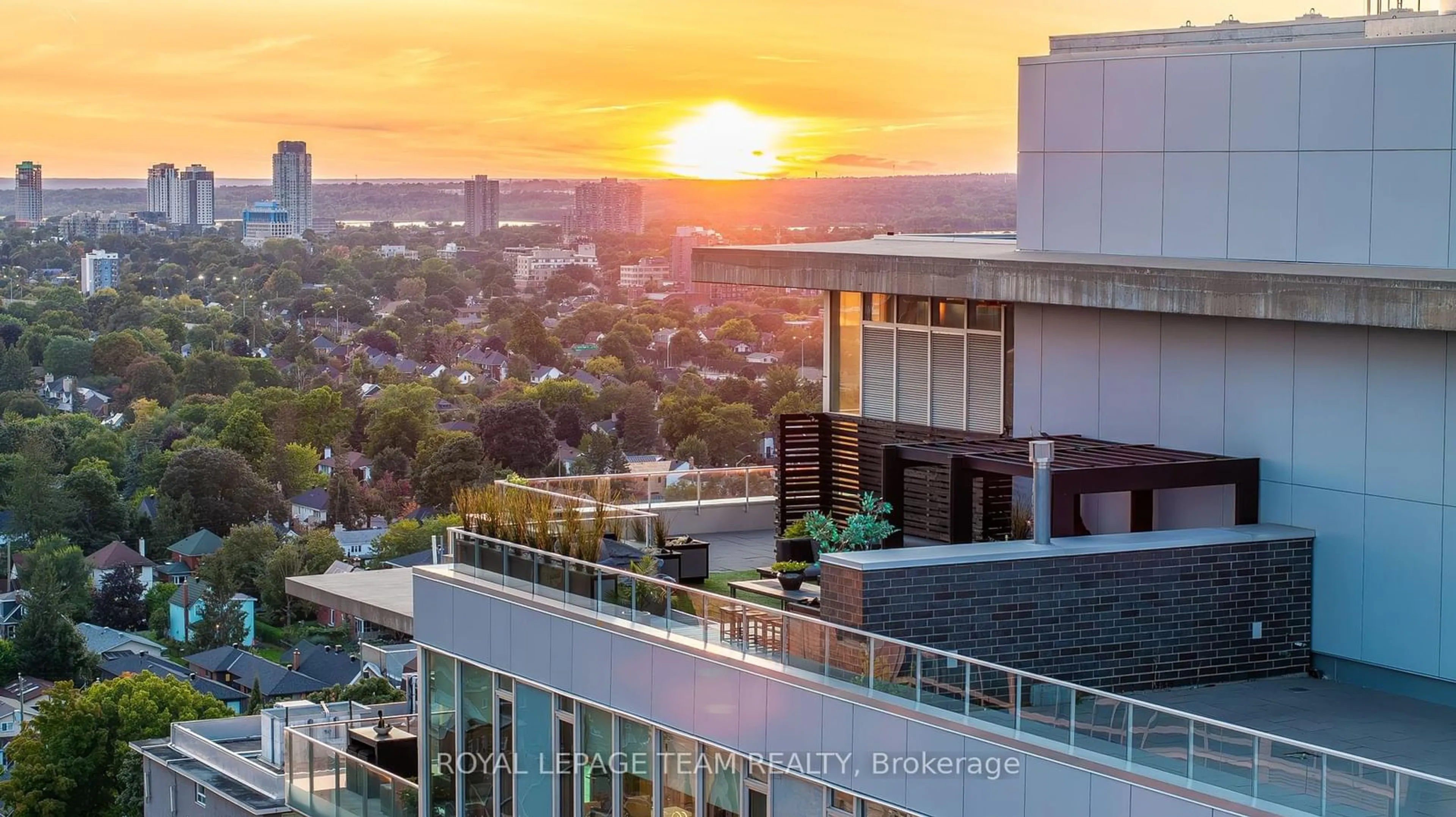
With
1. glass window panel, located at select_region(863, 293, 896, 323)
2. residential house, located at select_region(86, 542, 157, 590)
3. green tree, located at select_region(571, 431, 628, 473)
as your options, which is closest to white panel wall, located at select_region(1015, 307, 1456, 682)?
glass window panel, located at select_region(863, 293, 896, 323)

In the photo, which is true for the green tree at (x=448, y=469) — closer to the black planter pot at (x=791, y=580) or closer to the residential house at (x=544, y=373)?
the residential house at (x=544, y=373)

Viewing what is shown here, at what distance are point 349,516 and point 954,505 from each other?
120441mm

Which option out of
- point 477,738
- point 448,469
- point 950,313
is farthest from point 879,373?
point 448,469

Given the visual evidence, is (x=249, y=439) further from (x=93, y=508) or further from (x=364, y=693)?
(x=364, y=693)

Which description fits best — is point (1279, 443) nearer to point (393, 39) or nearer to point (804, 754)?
point (804, 754)

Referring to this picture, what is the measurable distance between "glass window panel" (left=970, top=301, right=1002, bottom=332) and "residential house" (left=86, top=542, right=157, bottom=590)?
107 m

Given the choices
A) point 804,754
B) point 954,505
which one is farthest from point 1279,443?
point 804,754

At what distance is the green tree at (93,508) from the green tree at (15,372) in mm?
46936

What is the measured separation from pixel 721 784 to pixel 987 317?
5788 mm

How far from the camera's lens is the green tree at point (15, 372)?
173 metres

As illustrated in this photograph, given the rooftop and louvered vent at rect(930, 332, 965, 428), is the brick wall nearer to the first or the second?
the rooftop

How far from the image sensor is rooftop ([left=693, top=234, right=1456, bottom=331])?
11.3 m

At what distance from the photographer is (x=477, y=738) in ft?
47.0

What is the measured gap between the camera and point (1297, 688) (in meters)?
12.2
